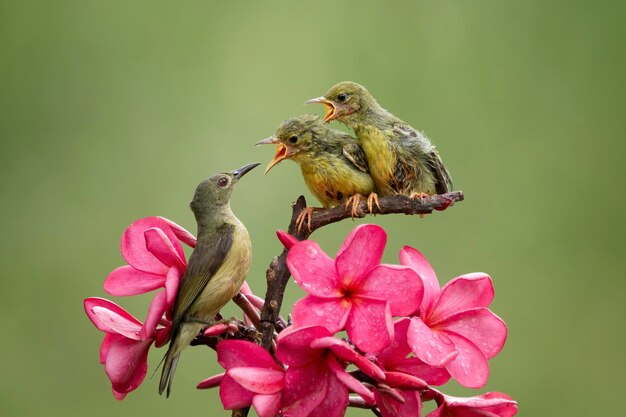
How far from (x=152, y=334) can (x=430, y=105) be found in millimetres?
2018

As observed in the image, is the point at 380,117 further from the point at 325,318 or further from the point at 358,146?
the point at 325,318

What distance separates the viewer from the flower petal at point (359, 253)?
79cm

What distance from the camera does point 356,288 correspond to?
0.80 m

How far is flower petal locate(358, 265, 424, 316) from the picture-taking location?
78 centimetres

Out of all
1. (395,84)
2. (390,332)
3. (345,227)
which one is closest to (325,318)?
(390,332)

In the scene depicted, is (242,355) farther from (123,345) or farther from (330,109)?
(330,109)

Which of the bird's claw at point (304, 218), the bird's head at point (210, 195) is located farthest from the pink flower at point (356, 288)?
the bird's head at point (210, 195)

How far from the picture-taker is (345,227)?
2.33 metres

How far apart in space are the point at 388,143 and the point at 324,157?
0.11 meters

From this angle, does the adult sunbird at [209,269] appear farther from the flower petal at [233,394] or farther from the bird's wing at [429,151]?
the bird's wing at [429,151]

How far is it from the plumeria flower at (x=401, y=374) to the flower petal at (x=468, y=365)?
0.06 feet

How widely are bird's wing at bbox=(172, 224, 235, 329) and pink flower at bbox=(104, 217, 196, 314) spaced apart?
11 millimetres

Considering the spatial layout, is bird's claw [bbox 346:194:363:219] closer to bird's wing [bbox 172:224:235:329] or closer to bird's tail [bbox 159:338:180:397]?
bird's wing [bbox 172:224:235:329]

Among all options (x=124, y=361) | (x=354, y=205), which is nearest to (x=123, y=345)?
(x=124, y=361)
